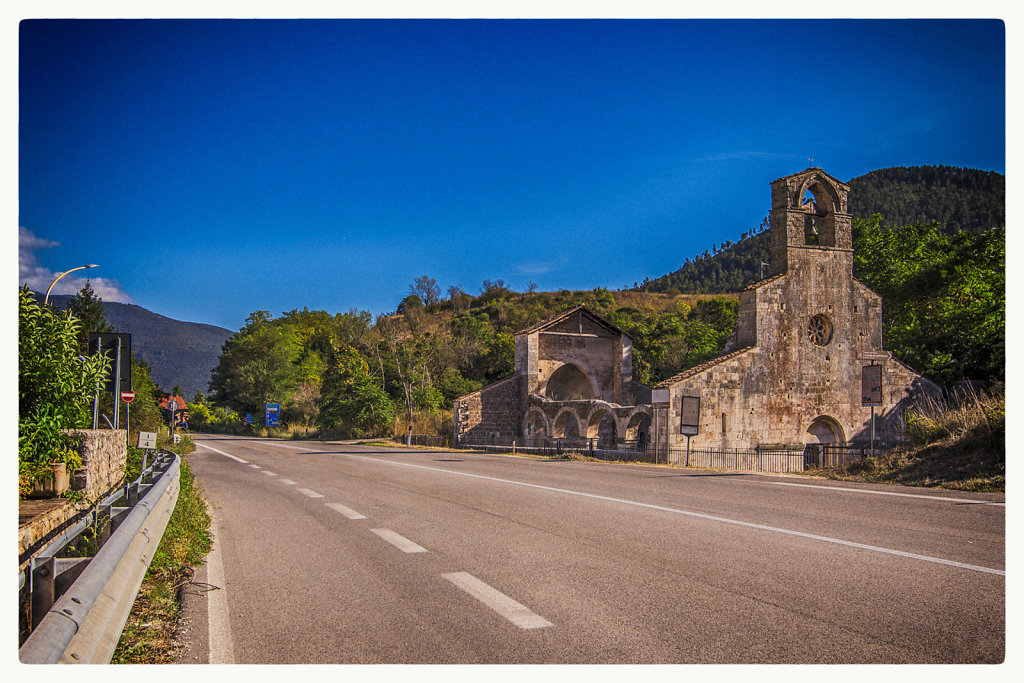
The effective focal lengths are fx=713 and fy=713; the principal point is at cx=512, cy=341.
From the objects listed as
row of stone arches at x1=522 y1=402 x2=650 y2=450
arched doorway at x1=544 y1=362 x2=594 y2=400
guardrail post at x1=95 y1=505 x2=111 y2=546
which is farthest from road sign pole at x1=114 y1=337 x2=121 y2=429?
arched doorway at x1=544 y1=362 x2=594 y2=400

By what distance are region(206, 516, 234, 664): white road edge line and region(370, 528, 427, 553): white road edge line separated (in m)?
1.63

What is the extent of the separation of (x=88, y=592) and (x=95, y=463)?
19.9 feet

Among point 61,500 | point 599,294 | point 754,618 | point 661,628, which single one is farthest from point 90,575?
point 599,294

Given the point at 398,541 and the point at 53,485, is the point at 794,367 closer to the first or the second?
the point at 398,541

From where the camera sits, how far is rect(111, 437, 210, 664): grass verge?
395 cm

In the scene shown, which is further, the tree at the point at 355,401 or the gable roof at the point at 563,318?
the tree at the point at 355,401

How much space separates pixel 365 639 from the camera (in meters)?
4.12

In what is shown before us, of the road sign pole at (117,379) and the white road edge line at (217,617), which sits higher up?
the road sign pole at (117,379)

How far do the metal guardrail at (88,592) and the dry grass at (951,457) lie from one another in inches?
414

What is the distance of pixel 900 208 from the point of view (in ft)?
124

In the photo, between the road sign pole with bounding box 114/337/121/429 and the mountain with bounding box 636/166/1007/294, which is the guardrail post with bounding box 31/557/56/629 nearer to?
the mountain with bounding box 636/166/1007/294

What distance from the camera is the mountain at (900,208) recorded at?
837 cm

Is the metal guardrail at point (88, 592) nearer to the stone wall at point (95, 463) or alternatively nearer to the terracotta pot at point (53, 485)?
the terracotta pot at point (53, 485)

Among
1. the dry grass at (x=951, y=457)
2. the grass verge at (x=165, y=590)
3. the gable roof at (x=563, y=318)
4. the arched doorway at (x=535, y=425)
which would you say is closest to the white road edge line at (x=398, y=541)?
the grass verge at (x=165, y=590)
